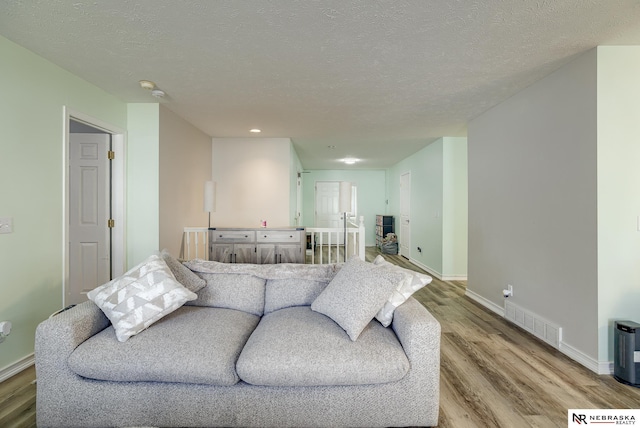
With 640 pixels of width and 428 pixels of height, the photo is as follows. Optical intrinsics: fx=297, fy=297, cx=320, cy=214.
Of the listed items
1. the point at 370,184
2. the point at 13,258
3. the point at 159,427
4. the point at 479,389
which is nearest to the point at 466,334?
the point at 479,389

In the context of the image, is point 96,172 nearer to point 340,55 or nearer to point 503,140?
point 340,55

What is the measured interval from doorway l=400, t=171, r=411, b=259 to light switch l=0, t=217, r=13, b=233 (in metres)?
6.45

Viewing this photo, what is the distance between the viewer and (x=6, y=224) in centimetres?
217

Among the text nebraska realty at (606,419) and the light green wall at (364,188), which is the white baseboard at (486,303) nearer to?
the text nebraska realty at (606,419)

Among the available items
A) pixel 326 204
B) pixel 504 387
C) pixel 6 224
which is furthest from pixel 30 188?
pixel 326 204

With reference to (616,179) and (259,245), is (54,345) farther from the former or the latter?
(616,179)

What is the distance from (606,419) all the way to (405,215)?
5.66 m

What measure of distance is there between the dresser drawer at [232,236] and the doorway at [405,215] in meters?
4.22

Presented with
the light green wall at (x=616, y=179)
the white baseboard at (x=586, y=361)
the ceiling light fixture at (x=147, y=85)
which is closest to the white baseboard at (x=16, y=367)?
the ceiling light fixture at (x=147, y=85)

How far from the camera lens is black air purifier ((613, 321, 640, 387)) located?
2059mm

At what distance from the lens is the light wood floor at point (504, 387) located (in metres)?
1.75

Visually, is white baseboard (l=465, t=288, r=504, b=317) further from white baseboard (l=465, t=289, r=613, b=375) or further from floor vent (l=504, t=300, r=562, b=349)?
white baseboard (l=465, t=289, r=613, b=375)

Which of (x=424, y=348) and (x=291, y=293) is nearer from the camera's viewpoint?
(x=424, y=348)

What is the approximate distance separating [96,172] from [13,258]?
56.1 inches
